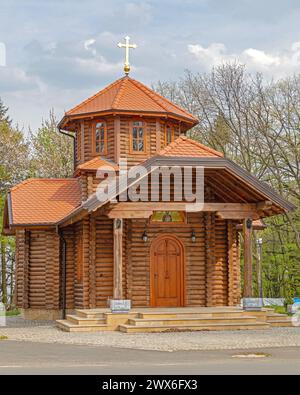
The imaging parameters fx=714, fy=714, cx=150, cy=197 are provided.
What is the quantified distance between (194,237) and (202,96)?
1628 centimetres

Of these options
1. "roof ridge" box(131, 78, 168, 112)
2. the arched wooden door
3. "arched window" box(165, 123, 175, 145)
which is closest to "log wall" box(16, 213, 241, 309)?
the arched wooden door

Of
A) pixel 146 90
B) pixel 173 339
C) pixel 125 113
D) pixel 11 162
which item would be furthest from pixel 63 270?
pixel 11 162

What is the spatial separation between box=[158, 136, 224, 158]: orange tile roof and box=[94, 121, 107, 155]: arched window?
175 inches

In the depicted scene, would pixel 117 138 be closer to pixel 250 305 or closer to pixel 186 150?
pixel 186 150

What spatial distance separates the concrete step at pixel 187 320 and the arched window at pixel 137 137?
23.7 ft

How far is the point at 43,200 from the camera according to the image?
26.1 m

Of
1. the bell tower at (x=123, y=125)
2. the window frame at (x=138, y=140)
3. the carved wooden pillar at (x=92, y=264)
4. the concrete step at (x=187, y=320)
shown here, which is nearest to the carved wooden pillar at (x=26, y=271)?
the bell tower at (x=123, y=125)

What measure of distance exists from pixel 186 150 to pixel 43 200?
7113 mm

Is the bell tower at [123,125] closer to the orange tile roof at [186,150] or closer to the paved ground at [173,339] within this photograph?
the orange tile roof at [186,150]

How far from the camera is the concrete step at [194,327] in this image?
63.6ft

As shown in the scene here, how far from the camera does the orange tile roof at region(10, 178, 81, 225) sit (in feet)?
81.9

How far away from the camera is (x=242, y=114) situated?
37.4 meters

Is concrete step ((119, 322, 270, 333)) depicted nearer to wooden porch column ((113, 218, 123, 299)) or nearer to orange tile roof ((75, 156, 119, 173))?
wooden porch column ((113, 218, 123, 299))

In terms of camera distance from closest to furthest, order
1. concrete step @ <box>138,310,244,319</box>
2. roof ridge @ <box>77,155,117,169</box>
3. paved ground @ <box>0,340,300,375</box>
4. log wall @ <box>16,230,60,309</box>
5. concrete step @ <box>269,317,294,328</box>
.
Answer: paved ground @ <box>0,340,300,375</box> → concrete step @ <box>138,310,244,319</box> → concrete step @ <box>269,317,294,328</box> → roof ridge @ <box>77,155,117,169</box> → log wall @ <box>16,230,60,309</box>
